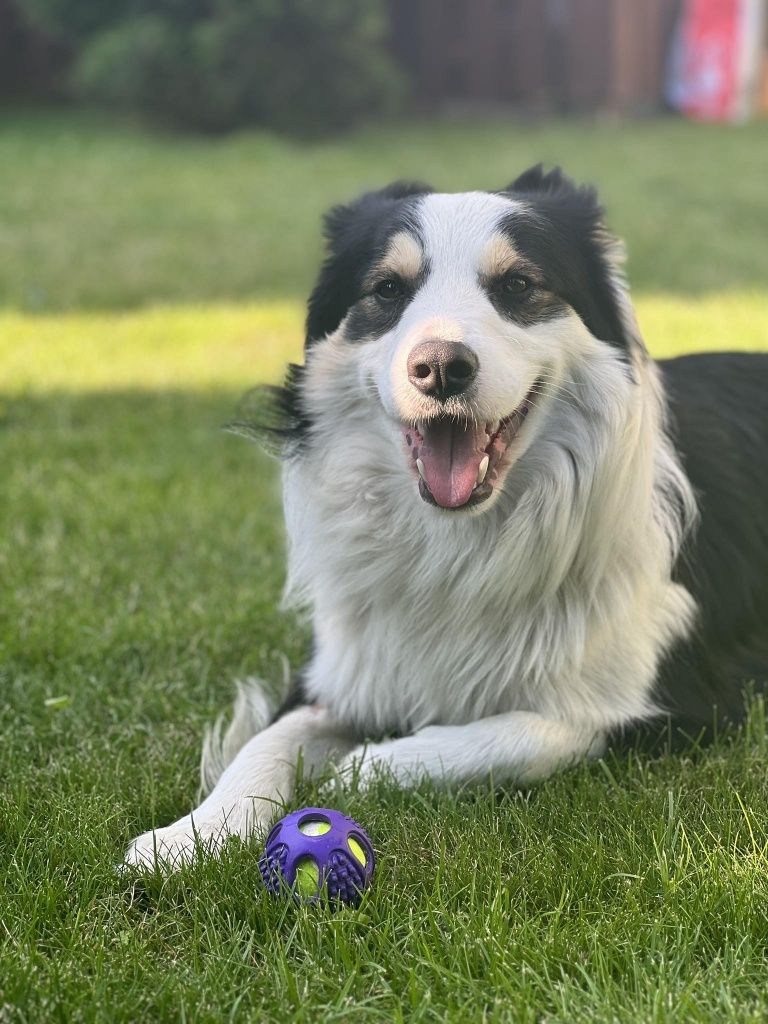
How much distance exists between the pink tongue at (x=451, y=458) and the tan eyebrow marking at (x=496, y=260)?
39 centimetres

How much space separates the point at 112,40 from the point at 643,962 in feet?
50.2

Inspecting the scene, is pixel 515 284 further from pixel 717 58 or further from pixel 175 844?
pixel 717 58

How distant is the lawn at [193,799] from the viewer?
2.03 m

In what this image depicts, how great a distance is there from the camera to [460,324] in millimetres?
2660

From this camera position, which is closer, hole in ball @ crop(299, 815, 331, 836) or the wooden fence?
hole in ball @ crop(299, 815, 331, 836)

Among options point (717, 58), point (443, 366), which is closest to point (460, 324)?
point (443, 366)

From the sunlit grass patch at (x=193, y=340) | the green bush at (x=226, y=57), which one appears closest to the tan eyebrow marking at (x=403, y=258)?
the sunlit grass patch at (x=193, y=340)

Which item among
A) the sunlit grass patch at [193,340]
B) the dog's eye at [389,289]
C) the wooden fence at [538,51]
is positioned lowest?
the sunlit grass patch at [193,340]

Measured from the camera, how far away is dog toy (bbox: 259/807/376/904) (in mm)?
2271

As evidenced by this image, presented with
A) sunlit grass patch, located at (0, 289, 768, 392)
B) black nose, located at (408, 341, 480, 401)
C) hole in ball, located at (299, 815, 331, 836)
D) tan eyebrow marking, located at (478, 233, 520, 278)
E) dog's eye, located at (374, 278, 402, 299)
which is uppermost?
tan eyebrow marking, located at (478, 233, 520, 278)

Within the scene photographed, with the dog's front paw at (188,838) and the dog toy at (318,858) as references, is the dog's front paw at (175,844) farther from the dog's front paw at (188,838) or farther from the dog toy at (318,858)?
the dog toy at (318,858)

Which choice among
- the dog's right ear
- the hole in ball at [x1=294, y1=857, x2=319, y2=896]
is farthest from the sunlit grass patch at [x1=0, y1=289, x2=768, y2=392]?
the hole in ball at [x1=294, y1=857, x2=319, y2=896]

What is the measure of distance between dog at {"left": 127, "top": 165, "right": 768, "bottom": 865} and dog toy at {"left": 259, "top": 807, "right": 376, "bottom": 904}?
0.30 metres

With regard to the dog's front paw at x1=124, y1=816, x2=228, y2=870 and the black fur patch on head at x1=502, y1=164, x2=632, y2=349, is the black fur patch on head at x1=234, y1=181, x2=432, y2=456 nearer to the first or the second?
the black fur patch on head at x1=502, y1=164, x2=632, y2=349
